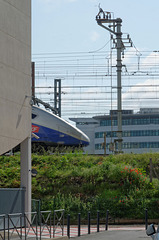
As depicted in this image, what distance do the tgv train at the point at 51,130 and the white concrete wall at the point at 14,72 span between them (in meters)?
16.9

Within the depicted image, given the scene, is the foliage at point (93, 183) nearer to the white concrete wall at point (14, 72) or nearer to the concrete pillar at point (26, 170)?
the concrete pillar at point (26, 170)

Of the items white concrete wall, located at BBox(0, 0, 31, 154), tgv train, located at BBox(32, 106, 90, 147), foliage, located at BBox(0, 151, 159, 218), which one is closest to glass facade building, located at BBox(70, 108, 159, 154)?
tgv train, located at BBox(32, 106, 90, 147)

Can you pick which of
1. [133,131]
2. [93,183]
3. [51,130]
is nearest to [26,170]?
[93,183]

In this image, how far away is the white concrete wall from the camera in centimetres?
2086

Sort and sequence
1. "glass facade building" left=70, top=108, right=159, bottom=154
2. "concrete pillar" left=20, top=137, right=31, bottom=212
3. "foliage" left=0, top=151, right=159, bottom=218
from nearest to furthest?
"concrete pillar" left=20, top=137, right=31, bottom=212
"foliage" left=0, top=151, right=159, bottom=218
"glass facade building" left=70, top=108, right=159, bottom=154

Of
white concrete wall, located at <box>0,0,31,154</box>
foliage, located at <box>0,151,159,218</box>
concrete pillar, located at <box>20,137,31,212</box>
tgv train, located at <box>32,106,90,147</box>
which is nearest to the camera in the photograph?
white concrete wall, located at <box>0,0,31,154</box>

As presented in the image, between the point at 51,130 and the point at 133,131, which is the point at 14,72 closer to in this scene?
the point at 51,130

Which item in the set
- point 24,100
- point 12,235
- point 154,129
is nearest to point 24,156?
point 24,100

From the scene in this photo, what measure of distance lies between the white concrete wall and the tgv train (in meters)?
16.9

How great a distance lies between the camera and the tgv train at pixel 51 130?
40.2 metres

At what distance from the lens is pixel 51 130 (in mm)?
40969

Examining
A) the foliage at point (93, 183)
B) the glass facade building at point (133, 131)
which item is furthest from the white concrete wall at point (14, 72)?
the glass facade building at point (133, 131)

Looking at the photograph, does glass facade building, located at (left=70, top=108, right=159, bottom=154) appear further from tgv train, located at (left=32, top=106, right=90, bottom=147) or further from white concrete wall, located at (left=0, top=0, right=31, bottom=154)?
white concrete wall, located at (left=0, top=0, right=31, bottom=154)

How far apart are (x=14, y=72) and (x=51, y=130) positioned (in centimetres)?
1933
